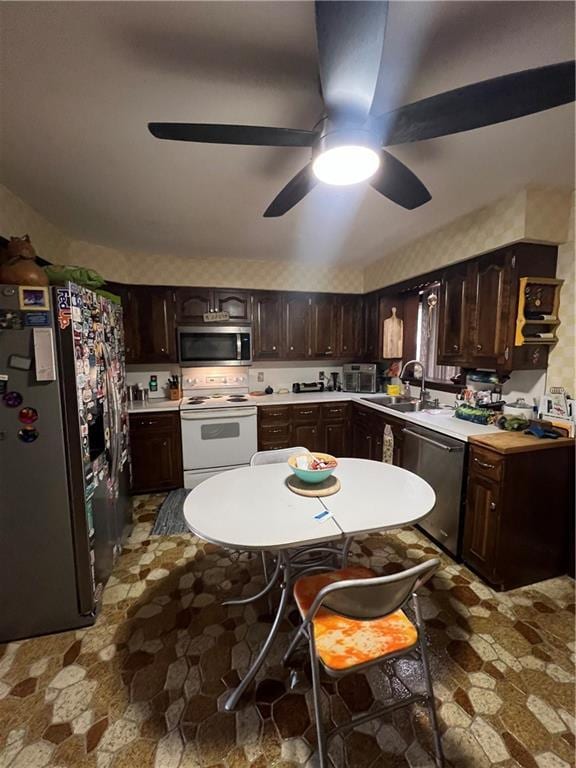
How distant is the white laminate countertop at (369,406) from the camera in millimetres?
2279

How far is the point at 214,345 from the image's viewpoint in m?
3.59

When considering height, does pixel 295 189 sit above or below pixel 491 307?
above

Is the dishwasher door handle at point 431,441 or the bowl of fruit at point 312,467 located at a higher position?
the bowl of fruit at point 312,467

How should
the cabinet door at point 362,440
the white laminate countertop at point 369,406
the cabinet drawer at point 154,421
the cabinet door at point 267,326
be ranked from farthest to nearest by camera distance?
1. the cabinet door at point 267,326
2. the cabinet door at point 362,440
3. the cabinet drawer at point 154,421
4. the white laminate countertop at point 369,406

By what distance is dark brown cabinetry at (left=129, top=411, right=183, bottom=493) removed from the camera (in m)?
3.15

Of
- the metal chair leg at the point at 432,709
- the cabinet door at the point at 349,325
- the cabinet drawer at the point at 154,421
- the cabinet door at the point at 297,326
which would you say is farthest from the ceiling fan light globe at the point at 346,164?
the cabinet door at the point at 349,325

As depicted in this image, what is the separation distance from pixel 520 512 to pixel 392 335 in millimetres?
2294

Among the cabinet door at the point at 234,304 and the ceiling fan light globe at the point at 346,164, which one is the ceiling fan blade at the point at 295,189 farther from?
the cabinet door at the point at 234,304

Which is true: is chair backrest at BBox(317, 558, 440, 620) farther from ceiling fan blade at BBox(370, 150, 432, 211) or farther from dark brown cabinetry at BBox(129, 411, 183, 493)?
dark brown cabinetry at BBox(129, 411, 183, 493)

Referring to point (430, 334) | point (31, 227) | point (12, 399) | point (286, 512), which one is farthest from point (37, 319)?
point (430, 334)

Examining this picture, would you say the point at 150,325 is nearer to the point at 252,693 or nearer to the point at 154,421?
the point at 154,421

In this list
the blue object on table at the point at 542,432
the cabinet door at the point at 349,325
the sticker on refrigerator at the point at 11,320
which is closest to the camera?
the sticker on refrigerator at the point at 11,320

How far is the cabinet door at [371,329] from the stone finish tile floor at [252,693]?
256 centimetres

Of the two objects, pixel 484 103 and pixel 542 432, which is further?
pixel 542 432
